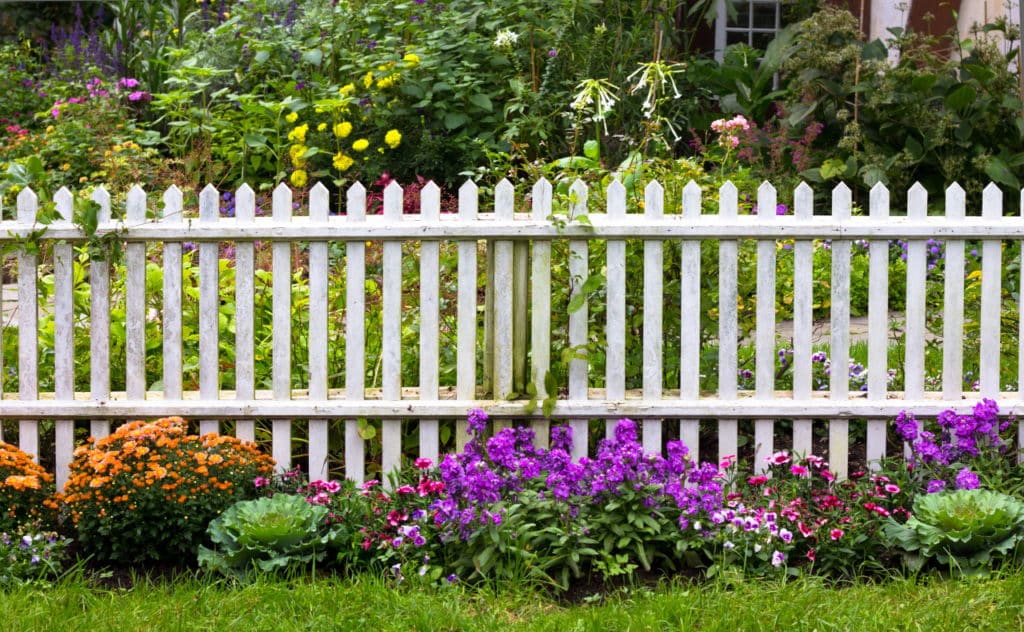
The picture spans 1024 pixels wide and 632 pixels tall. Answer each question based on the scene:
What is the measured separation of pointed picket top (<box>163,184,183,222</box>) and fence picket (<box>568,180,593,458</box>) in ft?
4.32

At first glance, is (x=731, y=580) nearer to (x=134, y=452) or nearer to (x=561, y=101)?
(x=134, y=452)

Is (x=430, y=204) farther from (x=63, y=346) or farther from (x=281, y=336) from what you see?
(x=63, y=346)

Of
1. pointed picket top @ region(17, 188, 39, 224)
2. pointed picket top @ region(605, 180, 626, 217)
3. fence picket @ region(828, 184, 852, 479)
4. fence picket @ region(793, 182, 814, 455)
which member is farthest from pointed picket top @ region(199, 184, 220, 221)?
fence picket @ region(828, 184, 852, 479)

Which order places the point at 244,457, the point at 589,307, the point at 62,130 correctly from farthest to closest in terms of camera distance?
1. the point at 62,130
2. the point at 589,307
3. the point at 244,457

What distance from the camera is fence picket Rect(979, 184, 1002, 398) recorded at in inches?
178

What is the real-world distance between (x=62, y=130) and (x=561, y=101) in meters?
3.58

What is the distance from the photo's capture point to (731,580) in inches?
147

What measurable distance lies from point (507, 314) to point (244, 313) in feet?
2.93

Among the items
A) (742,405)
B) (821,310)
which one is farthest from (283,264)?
(821,310)

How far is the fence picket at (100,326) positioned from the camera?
177 inches

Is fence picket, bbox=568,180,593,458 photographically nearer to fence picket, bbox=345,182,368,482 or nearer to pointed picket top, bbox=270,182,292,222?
fence picket, bbox=345,182,368,482

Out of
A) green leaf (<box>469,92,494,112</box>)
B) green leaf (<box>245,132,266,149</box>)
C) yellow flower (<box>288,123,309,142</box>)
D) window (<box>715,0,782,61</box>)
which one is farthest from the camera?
window (<box>715,0,782,61</box>)

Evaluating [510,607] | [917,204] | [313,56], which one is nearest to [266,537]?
[510,607]

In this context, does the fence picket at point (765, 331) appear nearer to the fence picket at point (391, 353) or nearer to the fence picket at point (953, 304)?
the fence picket at point (953, 304)
